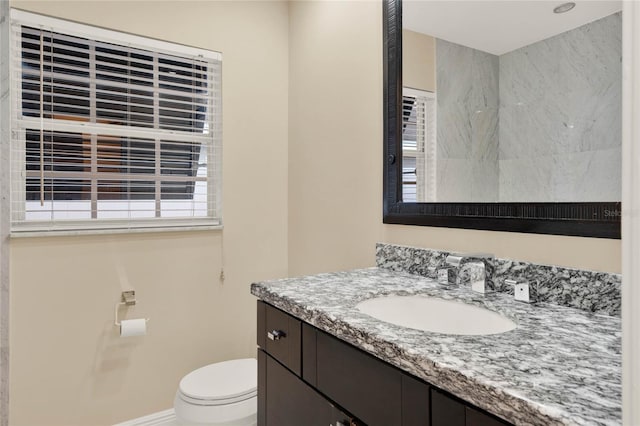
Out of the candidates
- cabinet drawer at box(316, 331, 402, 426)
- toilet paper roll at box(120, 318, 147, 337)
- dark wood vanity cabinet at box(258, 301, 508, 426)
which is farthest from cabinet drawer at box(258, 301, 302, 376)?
toilet paper roll at box(120, 318, 147, 337)

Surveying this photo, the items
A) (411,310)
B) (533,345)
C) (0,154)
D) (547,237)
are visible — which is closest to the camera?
(533,345)

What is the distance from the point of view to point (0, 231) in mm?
1724

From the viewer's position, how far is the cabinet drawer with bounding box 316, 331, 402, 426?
81cm

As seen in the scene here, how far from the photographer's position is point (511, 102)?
4.09 ft

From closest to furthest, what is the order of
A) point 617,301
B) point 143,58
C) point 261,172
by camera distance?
1. point 617,301
2. point 143,58
3. point 261,172

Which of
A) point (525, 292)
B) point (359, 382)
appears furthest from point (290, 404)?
point (525, 292)

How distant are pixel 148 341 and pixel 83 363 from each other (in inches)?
11.6

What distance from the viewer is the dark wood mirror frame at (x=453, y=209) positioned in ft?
3.40

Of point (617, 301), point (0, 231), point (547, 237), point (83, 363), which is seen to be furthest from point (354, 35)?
point (83, 363)

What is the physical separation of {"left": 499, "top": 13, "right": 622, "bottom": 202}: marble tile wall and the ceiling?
3 centimetres

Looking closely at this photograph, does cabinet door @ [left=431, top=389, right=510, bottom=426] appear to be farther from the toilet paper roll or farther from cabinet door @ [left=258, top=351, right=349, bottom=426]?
the toilet paper roll

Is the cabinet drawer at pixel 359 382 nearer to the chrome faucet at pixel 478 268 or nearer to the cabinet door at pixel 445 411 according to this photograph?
the cabinet door at pixel 445 411

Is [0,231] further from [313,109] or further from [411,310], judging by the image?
[411,310]

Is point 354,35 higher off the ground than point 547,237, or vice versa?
point 354,35
